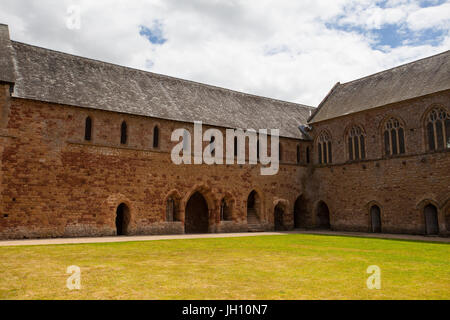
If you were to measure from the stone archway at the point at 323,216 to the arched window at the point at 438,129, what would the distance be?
10.0 metres

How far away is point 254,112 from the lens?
3052 cm

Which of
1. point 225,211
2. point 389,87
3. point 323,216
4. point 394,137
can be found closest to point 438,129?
point 394,137

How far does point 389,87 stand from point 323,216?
449 inches

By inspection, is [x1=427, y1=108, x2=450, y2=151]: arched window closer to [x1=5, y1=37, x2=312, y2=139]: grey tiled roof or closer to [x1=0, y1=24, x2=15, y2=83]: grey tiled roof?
[x1=5, y1=37, x2=312, y2=139]: grey tiled roof

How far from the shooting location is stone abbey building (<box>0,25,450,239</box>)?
19641 mm

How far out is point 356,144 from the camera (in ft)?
89.8

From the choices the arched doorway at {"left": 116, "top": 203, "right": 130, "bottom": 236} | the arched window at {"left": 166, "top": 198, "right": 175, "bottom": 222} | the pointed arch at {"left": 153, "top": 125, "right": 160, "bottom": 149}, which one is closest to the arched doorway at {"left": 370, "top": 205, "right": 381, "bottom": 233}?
the arched window at {"left": 166, "top": 198, "right": 175, "bottom": 222}

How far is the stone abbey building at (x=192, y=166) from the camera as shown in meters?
19.6

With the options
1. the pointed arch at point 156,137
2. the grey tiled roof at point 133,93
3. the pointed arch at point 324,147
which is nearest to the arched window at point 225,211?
the grey tiled roof at point 133,93

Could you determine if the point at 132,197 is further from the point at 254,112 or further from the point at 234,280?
the point at 234,280

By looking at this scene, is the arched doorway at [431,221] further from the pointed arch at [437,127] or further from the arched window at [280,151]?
the arched window at [280,151]

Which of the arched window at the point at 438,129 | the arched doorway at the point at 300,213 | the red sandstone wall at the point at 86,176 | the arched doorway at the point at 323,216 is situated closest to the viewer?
the red sandstone wall at the point at 86,176

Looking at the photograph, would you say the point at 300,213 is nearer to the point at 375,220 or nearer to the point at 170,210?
the point at 375,220

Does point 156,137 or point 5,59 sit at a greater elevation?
point 5,59
